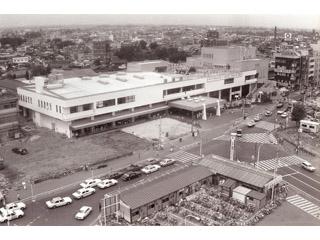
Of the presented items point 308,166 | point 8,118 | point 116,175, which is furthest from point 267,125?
point 8,118

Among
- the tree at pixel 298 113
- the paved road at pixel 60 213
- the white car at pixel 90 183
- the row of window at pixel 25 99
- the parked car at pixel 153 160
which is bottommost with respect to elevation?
the paved road at pixel 60 213

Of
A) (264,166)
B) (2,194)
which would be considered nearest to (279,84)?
(264,166)

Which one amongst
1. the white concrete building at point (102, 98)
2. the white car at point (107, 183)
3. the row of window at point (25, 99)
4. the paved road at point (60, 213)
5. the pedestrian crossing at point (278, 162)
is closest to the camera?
the paved road at point (60, 213)

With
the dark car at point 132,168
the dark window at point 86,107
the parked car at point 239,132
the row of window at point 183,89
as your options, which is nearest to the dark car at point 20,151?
the dark window at point 86,107

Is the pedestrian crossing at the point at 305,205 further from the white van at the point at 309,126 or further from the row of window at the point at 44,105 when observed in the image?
the row of window at the point at 44,105

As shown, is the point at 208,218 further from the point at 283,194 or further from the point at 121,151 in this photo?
the point at 121,151

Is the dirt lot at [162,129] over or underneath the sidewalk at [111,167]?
over

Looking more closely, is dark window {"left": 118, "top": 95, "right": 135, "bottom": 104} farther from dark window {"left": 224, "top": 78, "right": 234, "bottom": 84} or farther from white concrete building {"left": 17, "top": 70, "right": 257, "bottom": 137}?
dark window {"left": 224, "top": 78, "right": 234, "bottom": 84}

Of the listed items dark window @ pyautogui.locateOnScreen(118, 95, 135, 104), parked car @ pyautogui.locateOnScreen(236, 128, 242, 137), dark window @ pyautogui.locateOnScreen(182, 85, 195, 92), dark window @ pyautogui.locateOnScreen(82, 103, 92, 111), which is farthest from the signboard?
dark window @ pyautogui.locateOnScreen(182, 85, 195, 92)
